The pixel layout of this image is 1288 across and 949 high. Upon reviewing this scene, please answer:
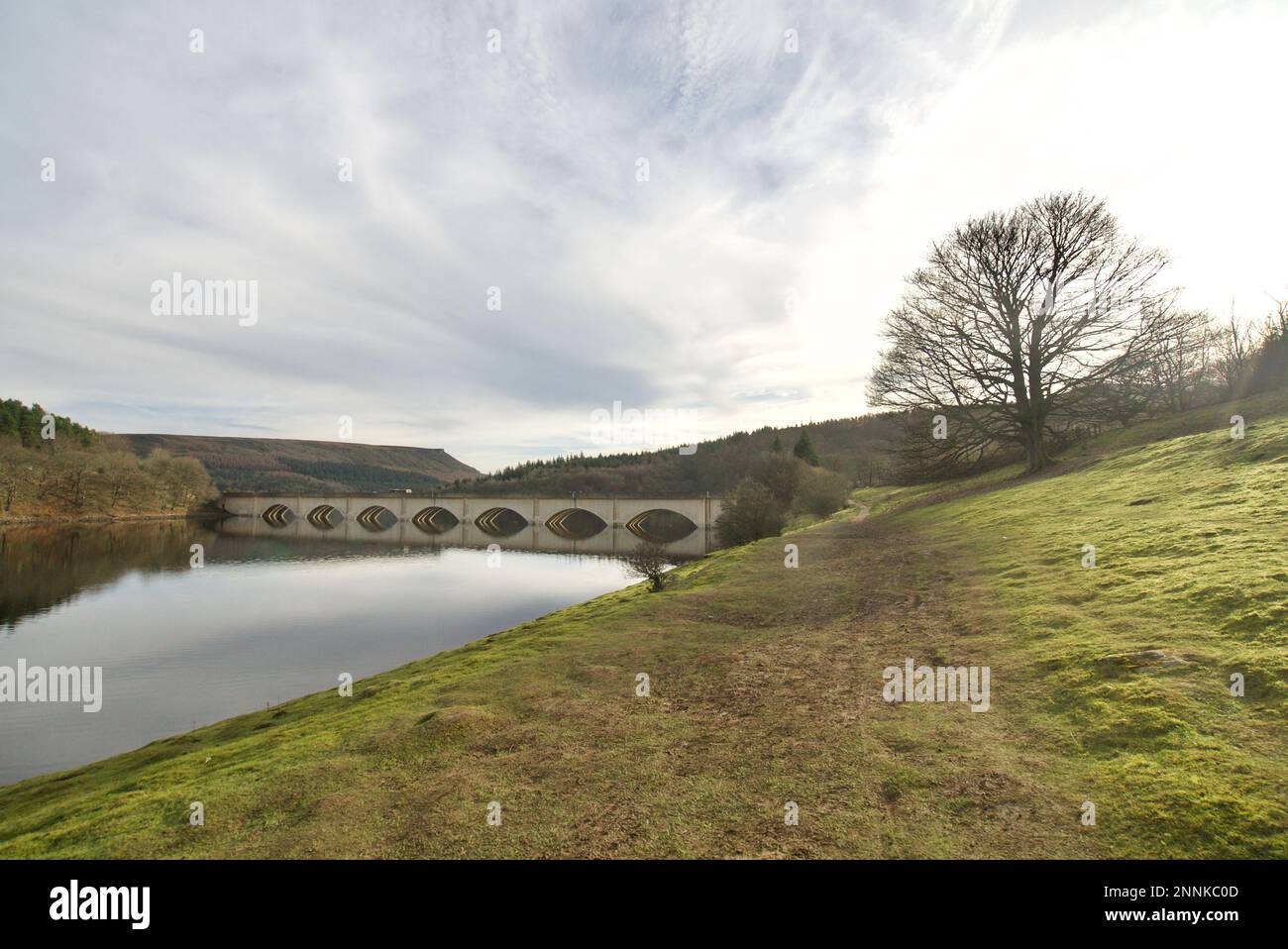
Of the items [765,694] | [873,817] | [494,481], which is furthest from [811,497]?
[494,481]

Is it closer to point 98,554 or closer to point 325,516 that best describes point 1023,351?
point 98,554

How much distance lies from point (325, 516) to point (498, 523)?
49.4 m

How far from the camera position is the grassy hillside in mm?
5211

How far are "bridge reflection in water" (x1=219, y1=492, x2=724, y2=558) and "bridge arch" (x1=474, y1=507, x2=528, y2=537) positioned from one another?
0.19 m

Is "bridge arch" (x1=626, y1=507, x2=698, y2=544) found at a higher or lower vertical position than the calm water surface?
higher

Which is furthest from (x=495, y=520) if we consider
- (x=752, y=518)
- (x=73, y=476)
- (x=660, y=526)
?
(x=752, y=518)

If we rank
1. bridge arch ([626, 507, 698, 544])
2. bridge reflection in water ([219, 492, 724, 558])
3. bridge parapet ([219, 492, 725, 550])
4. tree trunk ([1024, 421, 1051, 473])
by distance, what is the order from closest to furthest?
tree trunk ([1024, 421, 1051, 473]), bridge reflection in water ([219, 492, 724, 558]), bridge arch ([626, 507, 698, 544]), bridge parapet ([219, 492, 725, 550])

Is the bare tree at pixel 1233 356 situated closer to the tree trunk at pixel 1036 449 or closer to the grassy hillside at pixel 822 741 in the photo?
the tree trunk at pixel 1036 449

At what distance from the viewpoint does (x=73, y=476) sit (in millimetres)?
94125

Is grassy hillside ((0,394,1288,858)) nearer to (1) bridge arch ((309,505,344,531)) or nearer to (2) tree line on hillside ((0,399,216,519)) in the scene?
(2) tree line on hillside ((0,399,216,519))

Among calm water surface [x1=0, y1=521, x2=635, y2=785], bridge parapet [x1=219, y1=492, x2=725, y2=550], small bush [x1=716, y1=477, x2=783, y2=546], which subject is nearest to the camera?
calm water surface [x1=0, y1=521, x2=635, y2=785]

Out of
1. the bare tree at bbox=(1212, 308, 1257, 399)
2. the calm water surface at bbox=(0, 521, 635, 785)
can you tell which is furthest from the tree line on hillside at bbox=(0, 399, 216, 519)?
the bare tree at bbox=(1212, 308, 1257, 399)
